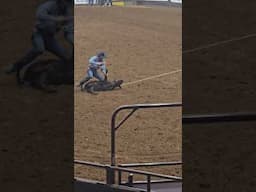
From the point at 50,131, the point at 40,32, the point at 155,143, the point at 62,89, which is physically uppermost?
the point at 40,32

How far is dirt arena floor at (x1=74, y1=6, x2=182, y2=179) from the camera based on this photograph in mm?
9062

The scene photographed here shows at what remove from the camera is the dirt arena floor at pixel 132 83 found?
29.7 ft

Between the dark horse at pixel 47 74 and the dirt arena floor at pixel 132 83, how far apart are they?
3.48 metres

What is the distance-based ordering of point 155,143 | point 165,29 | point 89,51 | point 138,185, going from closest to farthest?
point 138,185
point 155,143
point 89,51
point 165,29

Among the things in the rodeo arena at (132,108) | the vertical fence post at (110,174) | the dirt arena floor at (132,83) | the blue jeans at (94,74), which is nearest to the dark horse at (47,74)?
the rodeo arena at (132,108)

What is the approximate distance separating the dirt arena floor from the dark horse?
348 centimetres

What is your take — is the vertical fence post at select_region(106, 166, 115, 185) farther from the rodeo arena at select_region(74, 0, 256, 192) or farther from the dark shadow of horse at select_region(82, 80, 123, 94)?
the dark shadow of horse at select_region(82, 80, 123, 94)

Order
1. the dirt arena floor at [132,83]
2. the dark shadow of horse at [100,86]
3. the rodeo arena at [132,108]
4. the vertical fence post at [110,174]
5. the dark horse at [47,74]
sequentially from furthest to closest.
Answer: the dark shadow of horse at [100,86] → the dirt arena floor at [132,83] → the rodeo arena at [132,108] → the vertical fence post at [110,174] → the dark horse at [47,74]

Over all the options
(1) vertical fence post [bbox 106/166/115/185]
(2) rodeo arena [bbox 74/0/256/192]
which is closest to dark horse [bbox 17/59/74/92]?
(2) rodeo arena [bbox 74/0/256/192]

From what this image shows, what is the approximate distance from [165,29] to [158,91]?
675 centimetres
